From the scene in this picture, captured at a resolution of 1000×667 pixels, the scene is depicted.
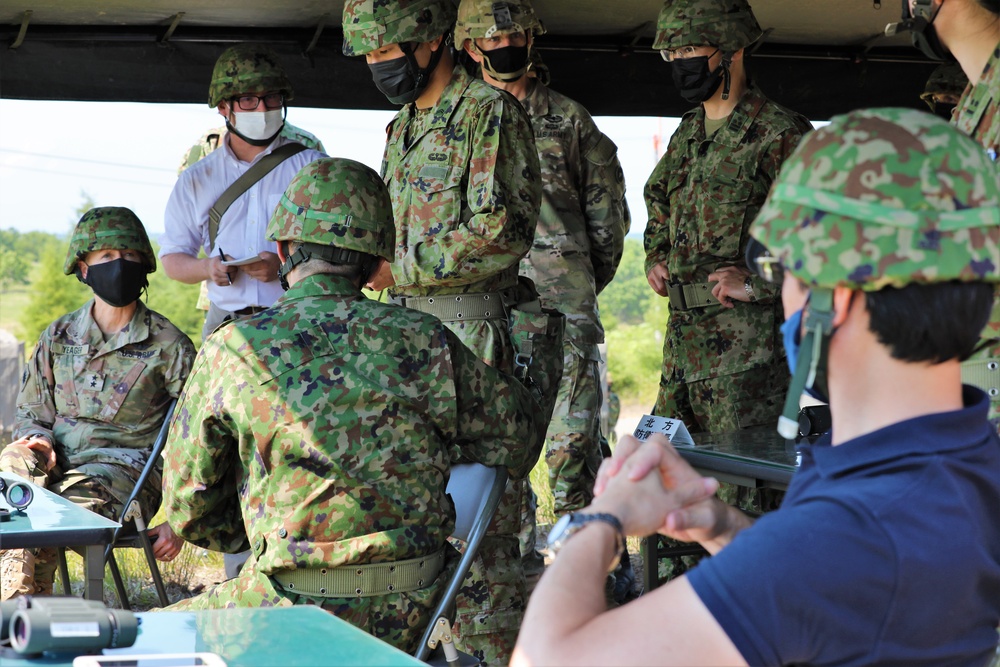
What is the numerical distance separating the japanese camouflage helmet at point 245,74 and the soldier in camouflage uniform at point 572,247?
37.9 inches

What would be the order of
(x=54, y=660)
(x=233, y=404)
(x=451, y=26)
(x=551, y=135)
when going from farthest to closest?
(x=551, y=135) → (x=451, y=26) → (x=233, y=404) → (x=54, y=660)

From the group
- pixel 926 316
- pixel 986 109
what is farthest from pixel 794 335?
pixel 986 109

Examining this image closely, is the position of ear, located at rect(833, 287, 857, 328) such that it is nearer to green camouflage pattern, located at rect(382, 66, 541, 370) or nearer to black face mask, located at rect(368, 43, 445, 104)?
green camouflage pattern, located at rect(382, 66, 541, 370)

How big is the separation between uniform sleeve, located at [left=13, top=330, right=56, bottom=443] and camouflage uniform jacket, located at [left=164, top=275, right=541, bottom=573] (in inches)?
89.6

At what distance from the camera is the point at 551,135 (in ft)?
18.2

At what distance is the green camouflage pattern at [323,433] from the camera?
273cm

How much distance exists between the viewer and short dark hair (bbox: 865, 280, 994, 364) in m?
1.42

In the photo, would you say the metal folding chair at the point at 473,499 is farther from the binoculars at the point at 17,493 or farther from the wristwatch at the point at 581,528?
the wristwatch at the point at 581,528

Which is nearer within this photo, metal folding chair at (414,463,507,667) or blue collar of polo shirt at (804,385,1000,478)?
blue collar of polo shirt at (804,385,1000,478)

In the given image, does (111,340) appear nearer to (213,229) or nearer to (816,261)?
(213,229)

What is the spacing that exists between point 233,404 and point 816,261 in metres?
1.67

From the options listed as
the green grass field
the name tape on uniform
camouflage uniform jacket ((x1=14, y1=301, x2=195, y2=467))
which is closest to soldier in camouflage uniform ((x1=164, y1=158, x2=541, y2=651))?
the name tape on uniform

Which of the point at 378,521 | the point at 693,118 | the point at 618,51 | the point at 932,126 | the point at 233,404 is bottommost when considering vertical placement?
the point at 378,521

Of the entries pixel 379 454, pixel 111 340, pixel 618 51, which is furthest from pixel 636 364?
pixel 379 454
